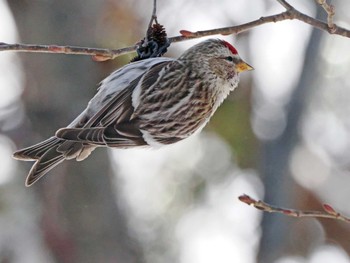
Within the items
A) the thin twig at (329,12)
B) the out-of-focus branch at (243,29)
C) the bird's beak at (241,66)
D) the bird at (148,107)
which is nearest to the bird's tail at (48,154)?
the bird at (148,107)

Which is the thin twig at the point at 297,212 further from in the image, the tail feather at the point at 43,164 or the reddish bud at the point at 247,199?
the tail feather at the point at 43,164

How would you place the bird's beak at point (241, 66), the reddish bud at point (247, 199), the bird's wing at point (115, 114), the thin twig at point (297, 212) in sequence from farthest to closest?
the bird's beak at point (241, 66), the bird's wing at point (115, 114), the reddish bud at point (247, 199), the thin twig at point (297, 212)

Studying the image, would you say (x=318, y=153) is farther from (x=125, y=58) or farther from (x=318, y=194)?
(x=125, y=58)

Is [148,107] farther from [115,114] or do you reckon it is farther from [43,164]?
[43,164]

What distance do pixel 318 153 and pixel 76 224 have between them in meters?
1.77

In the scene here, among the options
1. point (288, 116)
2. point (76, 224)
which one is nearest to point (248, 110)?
point (288, 116)

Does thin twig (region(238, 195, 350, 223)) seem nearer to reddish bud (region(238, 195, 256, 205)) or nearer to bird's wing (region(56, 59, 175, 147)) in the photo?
reddish bud (region(238, 195, 256, 205))

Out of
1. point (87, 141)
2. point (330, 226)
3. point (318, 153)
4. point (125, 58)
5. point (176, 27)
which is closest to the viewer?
point (87, 141)

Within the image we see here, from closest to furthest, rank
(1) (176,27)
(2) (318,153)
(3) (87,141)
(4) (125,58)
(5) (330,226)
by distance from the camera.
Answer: (3) (87,141) < (4) (125,58) < (1) (176,27) < (5) (330,226) < (2) (318,153)

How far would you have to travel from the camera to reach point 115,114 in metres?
4.00

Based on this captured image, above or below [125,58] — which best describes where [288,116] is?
below

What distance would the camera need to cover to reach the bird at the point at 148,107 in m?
3.97

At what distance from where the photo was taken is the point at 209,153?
300 inches

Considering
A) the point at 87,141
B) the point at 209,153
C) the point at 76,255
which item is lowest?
Answer: the point at 76,255
